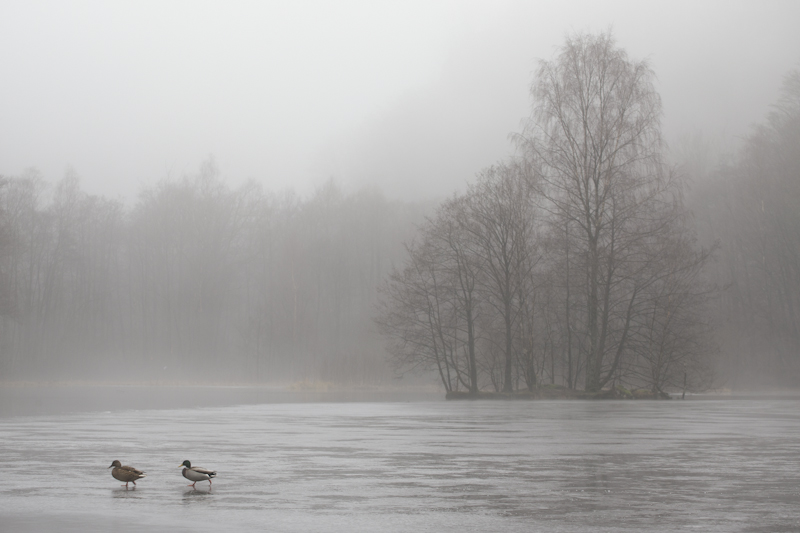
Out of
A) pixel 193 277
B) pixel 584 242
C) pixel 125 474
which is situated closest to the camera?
pixel 125 474

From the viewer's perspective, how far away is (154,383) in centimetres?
5634

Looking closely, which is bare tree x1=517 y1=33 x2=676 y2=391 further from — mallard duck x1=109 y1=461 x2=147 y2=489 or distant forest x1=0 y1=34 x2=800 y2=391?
mallard duck x1=109 y1=461 x2=147 y2=489

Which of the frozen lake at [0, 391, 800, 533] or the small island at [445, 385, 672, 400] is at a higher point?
the frozen lake at [0, 391, 800, 533]

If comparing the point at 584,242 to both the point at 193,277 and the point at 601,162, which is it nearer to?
the point at 601,162

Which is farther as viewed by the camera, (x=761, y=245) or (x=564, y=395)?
(x=761, y=245)

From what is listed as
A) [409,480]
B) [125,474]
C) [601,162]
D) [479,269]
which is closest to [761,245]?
[601,162]

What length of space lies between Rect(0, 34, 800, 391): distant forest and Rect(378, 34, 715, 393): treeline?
0.28ft

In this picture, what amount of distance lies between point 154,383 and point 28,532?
53.9 metres

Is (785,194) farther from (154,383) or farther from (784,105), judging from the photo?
(154,383)

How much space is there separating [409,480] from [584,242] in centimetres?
2470

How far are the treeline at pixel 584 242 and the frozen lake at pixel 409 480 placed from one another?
54.5 feet

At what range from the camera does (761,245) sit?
4691 centimetres

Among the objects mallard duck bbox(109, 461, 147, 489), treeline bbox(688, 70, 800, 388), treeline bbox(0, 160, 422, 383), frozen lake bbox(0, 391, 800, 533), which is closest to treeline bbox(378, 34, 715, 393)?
treeline bbox(688, 70, 800, 388)

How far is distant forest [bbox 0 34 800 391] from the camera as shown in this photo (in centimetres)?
3052
